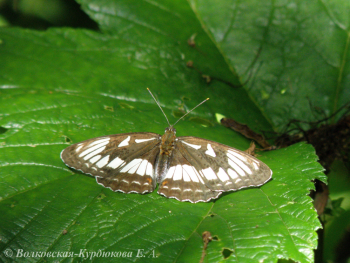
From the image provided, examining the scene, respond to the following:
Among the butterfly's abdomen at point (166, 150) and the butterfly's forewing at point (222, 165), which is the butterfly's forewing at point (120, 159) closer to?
the butterfly's abdomen at point (166, 150)

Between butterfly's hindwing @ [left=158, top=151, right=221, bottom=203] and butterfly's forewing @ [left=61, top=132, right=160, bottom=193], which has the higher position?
butterfly's forewing @ [left=61, top=132, right=160, bottom=193]

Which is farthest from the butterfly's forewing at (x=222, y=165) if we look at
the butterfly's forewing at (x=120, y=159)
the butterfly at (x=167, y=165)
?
the butterfly's forewing at (x=120, y=159)

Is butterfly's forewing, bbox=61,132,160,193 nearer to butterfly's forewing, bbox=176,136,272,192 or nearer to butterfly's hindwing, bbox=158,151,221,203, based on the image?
butterfly's hindwing, bbox=158,151,221,203

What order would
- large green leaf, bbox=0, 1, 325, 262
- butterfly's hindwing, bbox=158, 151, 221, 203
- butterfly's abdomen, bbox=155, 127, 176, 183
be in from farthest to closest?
→ butterfly's abdomen, bbox=155, 127, 176, 183, butterfly's hindwing, bbox=158, 151, 221, 203, large green leaf, bbox=0, 1, 325, 262

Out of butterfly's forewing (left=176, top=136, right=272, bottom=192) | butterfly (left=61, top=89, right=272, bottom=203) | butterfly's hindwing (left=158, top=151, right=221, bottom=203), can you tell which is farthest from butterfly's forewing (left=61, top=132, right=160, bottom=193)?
butterfly's forewing (left=176, top=136, right=272, bottom=192)

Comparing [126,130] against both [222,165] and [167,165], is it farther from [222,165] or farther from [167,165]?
[222,165]

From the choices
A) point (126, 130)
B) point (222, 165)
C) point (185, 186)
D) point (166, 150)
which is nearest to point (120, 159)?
point (126, 130)

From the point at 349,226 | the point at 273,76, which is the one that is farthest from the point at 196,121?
the point at 349,226

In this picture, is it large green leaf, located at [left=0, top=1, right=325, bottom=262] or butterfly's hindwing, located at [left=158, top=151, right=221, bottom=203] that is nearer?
large green leaf, located at [left=0, top=1, right=325, bottom=262]
